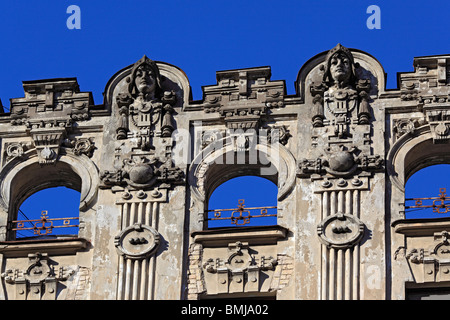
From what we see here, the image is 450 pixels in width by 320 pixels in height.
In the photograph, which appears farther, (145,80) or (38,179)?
(38,179)

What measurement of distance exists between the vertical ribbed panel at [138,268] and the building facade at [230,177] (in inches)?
1.2

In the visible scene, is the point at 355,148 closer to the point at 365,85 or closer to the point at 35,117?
the point at 365,85

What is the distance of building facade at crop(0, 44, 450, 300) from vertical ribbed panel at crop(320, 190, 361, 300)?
30 mm

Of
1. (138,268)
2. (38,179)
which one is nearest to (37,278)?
(138,268)

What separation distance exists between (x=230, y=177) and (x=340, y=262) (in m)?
4.08

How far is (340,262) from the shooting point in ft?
139

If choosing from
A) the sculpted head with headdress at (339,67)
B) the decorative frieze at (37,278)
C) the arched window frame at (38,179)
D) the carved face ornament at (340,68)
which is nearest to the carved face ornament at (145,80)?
the arched window frame at (38,179)

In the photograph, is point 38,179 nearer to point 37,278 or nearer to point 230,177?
point 37,278

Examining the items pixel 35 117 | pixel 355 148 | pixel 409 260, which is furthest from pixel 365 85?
pixel 35 117

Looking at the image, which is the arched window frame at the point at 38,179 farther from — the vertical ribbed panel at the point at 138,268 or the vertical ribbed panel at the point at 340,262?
the vertical ribbed panel at the point at 340,262

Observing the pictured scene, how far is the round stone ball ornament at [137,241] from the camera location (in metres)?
43.2

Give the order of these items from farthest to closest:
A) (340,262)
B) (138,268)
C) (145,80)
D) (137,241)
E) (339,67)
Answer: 1. (145,80)
2. (339,67)
3. (137,241)
4. (138,268)
5. (340,262)

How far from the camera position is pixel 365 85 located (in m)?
44.9
